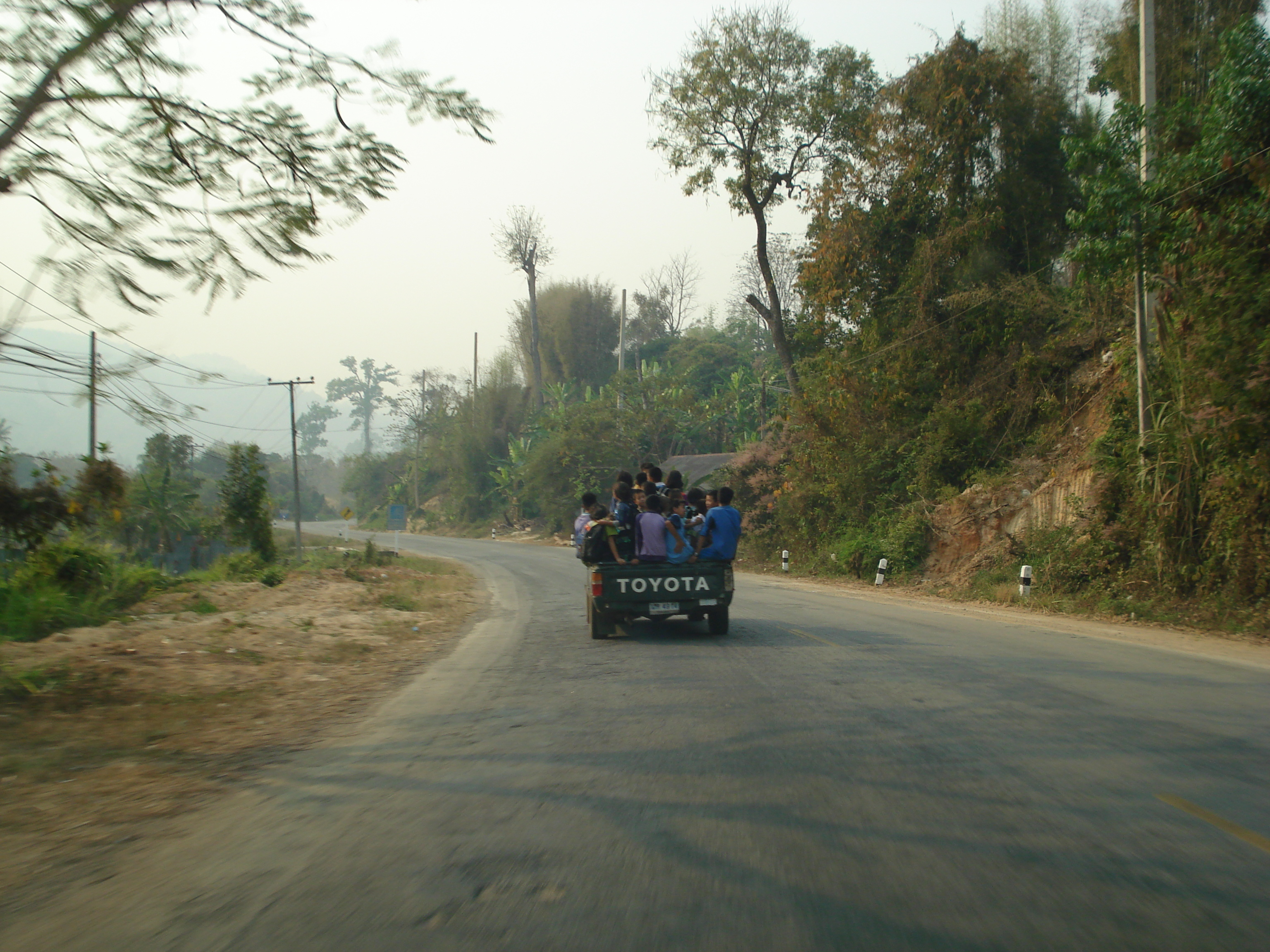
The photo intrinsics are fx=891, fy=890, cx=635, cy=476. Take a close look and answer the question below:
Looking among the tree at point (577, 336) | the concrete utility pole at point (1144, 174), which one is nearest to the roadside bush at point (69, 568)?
the concrete utility pole at point (1144, 174)

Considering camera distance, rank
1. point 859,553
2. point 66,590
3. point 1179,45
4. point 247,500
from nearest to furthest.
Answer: point 66,590 → point 1179,45 → point 859,553 → point 247,500

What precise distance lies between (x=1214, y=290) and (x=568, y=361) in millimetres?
61190

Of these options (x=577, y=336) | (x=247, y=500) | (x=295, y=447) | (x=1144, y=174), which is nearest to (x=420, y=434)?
(x=577, y=336)

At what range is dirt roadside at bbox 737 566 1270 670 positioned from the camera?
10930 millimetres

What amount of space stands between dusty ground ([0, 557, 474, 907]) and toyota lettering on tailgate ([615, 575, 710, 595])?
2.74 metres

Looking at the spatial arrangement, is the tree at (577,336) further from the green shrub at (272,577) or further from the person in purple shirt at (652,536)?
the person in purple shirt at (652,536)

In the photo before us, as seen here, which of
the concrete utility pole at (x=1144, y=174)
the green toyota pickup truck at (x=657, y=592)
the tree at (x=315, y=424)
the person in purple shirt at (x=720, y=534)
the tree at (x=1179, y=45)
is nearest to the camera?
the green toyota pickup truck at (x=657, y=592)

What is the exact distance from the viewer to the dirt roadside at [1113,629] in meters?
10.9

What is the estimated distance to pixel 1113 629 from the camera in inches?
522

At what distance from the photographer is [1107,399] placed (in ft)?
60.2

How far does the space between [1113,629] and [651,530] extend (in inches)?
283

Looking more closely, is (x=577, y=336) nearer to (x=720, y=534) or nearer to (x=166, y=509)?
(x=166, y=509)

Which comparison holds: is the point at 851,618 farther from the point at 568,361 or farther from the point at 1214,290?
the point at 568,361

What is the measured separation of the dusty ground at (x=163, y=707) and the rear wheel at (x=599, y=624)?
211cm
